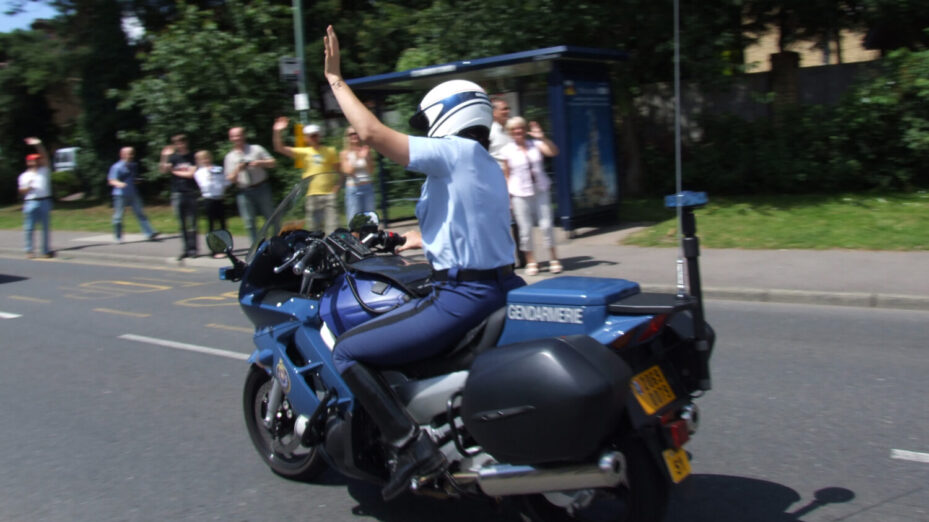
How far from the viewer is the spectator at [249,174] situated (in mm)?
12641

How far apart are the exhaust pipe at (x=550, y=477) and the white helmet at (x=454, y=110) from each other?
1253 mm

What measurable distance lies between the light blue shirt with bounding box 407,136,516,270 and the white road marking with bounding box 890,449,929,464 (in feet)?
7.55

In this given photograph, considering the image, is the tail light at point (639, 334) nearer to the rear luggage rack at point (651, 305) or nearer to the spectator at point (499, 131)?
the rear luggage rack at point (651, 305)

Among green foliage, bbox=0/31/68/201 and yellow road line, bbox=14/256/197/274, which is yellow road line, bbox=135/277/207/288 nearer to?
yellow road line, bbox=14/256/197/274

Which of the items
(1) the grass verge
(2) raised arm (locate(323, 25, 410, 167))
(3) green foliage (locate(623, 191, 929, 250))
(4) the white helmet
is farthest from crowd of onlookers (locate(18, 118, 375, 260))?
(3) green foliage (locate(623, 191, 929, 250))

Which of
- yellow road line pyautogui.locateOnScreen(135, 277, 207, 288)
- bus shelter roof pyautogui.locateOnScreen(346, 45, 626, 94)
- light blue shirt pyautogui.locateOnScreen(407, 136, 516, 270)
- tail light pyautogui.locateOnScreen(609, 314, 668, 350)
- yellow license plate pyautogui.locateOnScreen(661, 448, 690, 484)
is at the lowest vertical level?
yellow road line pyautogui.locateOnScreen(135, 277, 207, 288)

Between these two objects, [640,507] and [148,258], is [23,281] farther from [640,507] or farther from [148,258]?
[640,507]

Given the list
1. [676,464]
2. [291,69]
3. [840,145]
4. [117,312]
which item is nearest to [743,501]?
[676,464]

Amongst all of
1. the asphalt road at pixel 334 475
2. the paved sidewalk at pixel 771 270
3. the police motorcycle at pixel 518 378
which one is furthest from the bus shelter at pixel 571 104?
the police motorcycle at pixel 518 378

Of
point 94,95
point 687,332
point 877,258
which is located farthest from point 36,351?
point 94,95

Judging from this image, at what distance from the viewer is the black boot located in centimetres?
341

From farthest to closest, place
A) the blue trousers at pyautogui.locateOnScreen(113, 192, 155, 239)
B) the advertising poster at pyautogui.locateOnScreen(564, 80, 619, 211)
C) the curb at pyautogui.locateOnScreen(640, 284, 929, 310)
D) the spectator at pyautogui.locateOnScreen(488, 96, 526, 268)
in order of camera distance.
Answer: the blue trousers at pyautogui.locateOnScreen(113, 192, 155, 239), the advertising poster at pyautogui.locateOnScreen(564, 80, 619, 211), the spectator at pyautogui.locateOnScreen(488, 96, 526, 268), the curb at pyautogui.locateOnScreen(640, 284, 929, 310)

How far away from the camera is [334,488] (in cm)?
436

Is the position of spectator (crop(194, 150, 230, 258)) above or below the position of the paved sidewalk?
above
